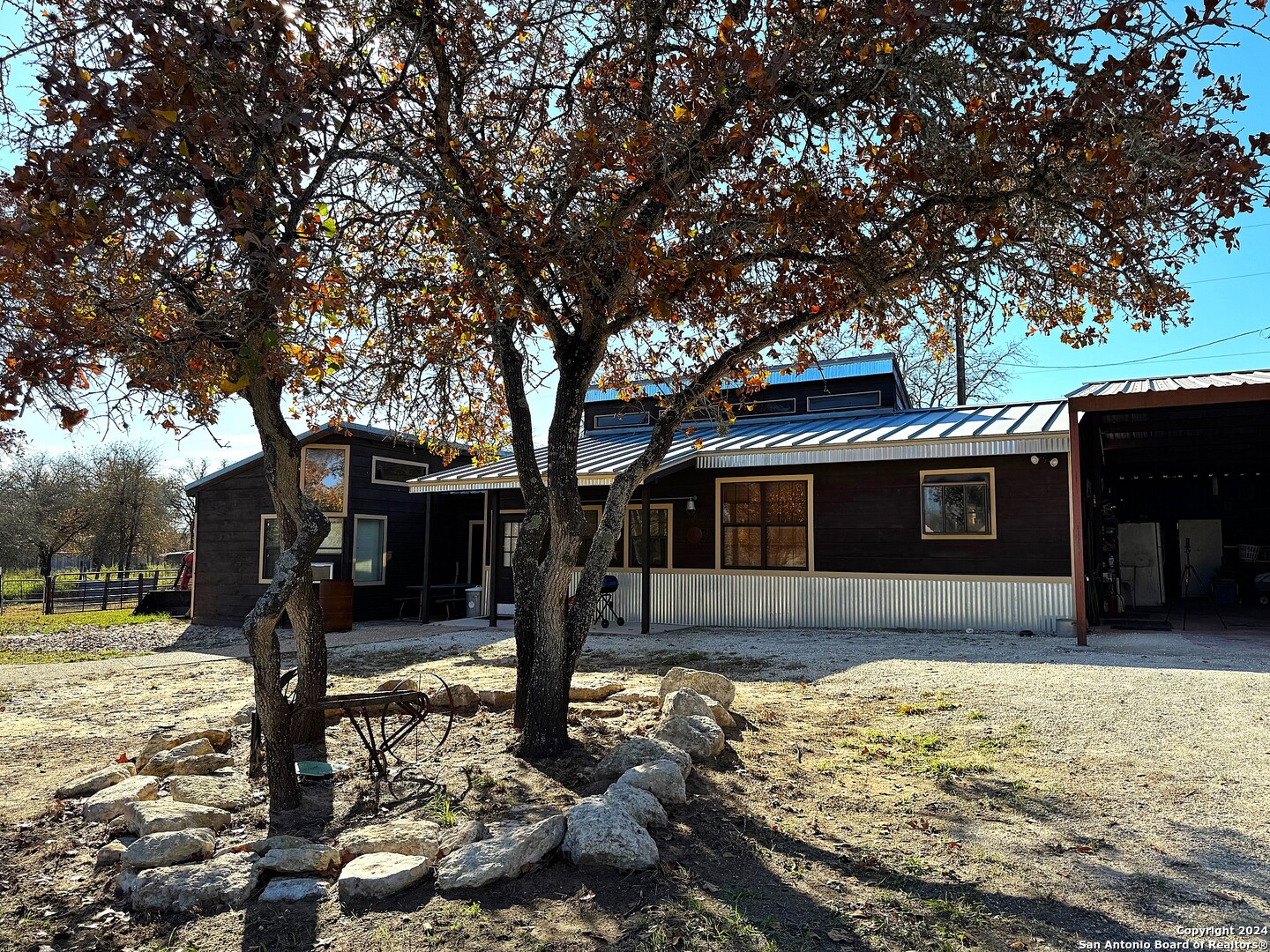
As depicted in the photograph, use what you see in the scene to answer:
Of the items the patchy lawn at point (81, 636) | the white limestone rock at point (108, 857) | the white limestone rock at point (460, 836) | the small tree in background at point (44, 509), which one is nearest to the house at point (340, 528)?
the patchy lawn at point (81, 636)

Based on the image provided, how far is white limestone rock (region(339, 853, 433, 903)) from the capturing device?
11.1 ft

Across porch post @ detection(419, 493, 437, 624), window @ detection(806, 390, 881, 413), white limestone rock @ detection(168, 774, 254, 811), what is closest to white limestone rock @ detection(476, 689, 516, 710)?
white limestone rock @ detection(168, 774, 254, 811)

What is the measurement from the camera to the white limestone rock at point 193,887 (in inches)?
133

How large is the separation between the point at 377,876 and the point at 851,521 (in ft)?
36.7

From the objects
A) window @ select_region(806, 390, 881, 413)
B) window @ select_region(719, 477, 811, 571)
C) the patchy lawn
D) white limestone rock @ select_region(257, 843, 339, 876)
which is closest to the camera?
white limestone rock @ select_region(257, 843, 339, 876)

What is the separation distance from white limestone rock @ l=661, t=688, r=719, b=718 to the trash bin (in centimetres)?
1170

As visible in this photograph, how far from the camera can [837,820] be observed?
445 cm

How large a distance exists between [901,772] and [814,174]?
4.30 meters

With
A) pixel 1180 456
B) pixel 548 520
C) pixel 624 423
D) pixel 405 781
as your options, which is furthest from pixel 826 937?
pixel 624 423

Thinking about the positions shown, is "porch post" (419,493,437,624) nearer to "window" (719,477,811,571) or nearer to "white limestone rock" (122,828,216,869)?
"window" (719,477,811,571)

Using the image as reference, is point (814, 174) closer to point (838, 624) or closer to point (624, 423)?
point (838, 624)

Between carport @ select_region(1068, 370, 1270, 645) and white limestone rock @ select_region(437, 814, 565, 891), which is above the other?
carport @ select_region(1068, 370, 1270, 645)

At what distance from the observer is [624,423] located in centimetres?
2048

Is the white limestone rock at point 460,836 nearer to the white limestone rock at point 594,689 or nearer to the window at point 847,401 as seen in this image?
the white limestone rock at point 594,689
